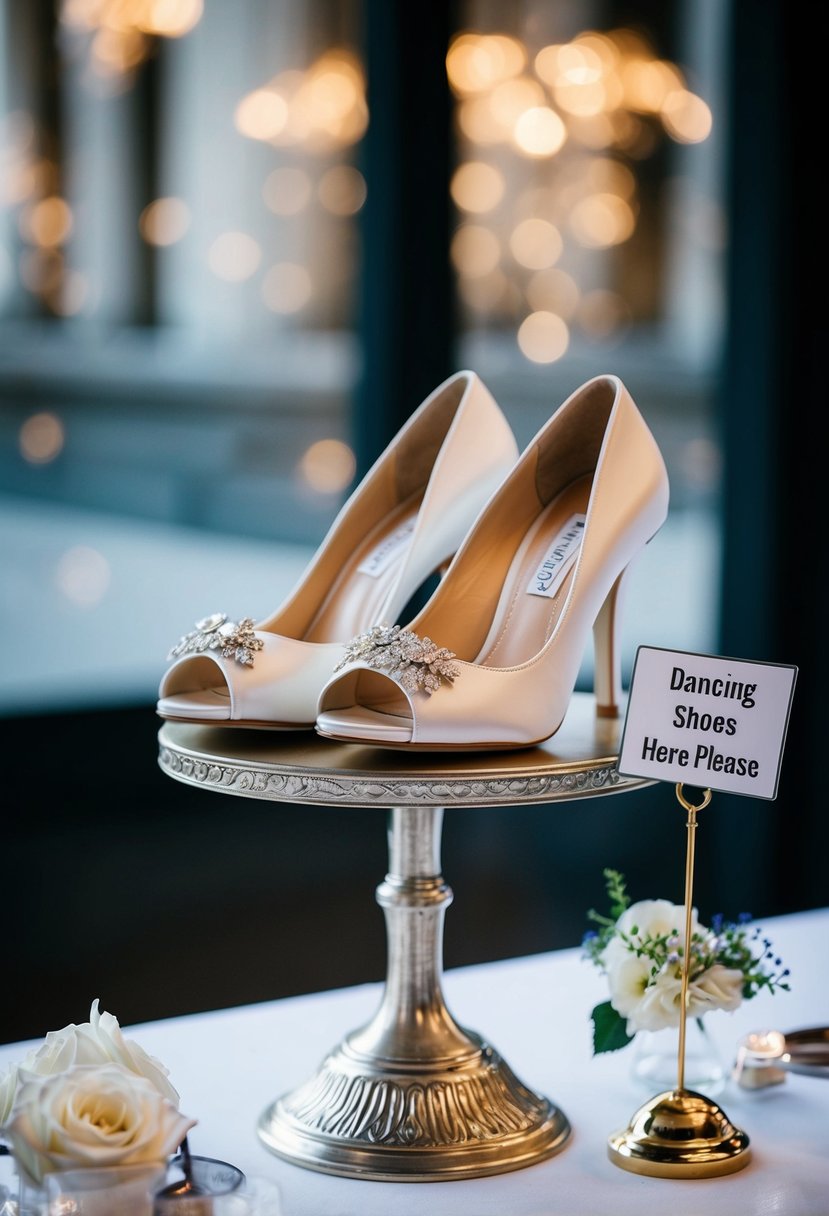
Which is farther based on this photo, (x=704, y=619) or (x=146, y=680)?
(x=704, y=619)

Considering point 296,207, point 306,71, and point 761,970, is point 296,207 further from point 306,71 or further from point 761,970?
point 761,970

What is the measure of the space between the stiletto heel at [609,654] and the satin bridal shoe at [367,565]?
0.15 m

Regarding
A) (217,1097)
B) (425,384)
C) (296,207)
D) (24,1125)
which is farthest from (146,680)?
(24,1125)

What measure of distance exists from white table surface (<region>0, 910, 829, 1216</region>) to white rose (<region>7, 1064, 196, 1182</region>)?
230 millimetres

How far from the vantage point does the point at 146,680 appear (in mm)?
2457

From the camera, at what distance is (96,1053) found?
2.77 feet

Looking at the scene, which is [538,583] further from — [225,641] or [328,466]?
[328,466]

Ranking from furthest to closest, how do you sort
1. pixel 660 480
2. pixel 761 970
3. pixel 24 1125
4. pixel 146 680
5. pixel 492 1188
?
pixel 146 680 → pixel 660 480 → pixel 761 970 → pixel 492 1188 → pixel 24 1125

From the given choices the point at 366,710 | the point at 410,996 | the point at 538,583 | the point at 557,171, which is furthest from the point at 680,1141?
the point at 557,171

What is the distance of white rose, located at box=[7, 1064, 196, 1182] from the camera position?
733 millimetres

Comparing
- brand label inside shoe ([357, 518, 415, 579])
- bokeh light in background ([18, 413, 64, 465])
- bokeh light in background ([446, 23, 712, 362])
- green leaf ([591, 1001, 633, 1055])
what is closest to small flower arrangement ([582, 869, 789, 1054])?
green leaf ([591, 1001, 633, 1055])

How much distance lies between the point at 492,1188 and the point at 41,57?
1926 mm

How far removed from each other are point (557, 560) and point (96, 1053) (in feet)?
2.00

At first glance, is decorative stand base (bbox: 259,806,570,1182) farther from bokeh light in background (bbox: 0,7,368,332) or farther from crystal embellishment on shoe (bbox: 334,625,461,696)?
bokeh light in background (bbox: 0,7,368,332)
